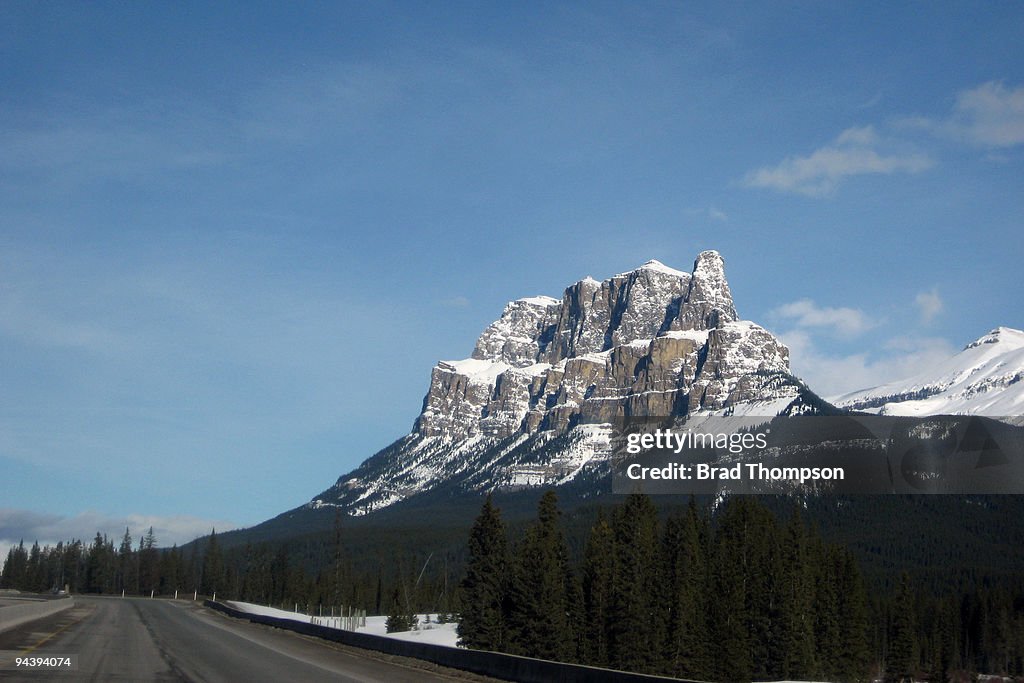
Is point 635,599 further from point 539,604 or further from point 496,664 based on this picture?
point 496,664

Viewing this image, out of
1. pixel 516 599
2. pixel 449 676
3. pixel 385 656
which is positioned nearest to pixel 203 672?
pixel 449 676

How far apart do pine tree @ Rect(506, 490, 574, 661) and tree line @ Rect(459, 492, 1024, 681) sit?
122 millimetres

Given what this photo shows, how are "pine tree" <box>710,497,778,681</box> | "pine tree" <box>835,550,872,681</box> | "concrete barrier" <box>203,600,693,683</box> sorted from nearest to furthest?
"concrete barrier" <box>203,600,693,683</box>
"pine tree" <box>710,497,778,681</box>
"pine tree" <box>835,550,872,681</box>

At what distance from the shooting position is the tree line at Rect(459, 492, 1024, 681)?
89.2 metres

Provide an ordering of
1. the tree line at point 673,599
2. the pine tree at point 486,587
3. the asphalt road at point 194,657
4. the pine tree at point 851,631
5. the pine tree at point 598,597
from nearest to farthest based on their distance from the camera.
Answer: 1. the asphalt road at point 194,657
2. the tree line at point 673,599
3. the pine tree at point 486,587
4. the pine tree at point 598,597
5. the pine tree at point 851,631

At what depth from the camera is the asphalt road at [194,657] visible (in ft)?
103

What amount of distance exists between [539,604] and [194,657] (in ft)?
169

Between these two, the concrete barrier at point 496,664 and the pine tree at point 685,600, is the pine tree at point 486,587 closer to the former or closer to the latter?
the pine tree at point 685,600

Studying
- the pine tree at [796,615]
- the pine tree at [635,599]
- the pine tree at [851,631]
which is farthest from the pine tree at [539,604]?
the pine tree at [851,631]

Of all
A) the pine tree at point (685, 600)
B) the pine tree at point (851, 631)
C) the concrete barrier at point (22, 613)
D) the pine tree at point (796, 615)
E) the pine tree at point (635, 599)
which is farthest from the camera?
the pine tree at point (851, 631)

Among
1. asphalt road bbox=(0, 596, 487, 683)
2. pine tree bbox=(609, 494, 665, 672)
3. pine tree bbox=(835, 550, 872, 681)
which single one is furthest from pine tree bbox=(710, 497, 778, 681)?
asphalt road bbox=(0, 596, 487, 683)

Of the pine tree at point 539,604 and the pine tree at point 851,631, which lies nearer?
the pine tree at point 539,604

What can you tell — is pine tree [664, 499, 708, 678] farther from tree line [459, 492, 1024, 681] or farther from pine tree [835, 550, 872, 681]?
pine tree [835, 550, 872, 681]

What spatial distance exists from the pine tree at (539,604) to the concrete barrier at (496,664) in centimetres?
3217
